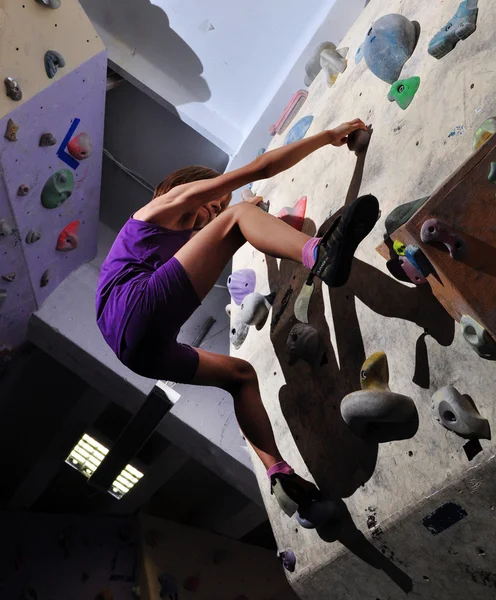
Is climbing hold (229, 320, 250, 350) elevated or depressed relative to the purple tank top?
depressed

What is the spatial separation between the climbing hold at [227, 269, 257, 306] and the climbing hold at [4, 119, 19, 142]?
985mm

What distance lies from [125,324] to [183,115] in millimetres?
1713

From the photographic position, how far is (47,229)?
296 cm

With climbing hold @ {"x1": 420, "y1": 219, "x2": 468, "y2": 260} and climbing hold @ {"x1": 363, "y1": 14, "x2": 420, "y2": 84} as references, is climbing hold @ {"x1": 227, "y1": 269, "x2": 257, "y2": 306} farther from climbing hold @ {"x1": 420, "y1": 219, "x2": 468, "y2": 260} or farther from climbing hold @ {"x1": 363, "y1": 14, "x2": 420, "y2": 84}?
climbing hold @ {"x1": 420, "y1": 219, "x2": 468, "y2": 260}

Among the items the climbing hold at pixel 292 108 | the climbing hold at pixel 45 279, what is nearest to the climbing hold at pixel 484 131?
the climbing hold at pixel 292 108

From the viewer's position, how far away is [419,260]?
52.7 inches

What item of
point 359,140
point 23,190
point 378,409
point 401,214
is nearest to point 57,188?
point 23,190

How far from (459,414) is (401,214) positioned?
1.65 ft

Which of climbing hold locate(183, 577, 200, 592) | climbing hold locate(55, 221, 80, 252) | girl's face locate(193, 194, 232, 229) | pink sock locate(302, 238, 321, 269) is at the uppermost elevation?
pink sock locate(302, 238, 321, 269)

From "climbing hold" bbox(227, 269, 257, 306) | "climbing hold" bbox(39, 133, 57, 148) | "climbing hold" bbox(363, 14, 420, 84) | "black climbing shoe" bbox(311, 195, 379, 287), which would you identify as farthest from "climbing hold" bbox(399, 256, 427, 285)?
"climbing hold" bbox(39, 133, 57, 148)

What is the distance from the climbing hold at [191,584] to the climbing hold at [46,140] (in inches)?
109

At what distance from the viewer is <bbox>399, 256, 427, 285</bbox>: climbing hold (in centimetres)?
147

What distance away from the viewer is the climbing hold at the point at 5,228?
2654mm

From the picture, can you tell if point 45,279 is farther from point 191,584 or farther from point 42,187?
point 191,584
